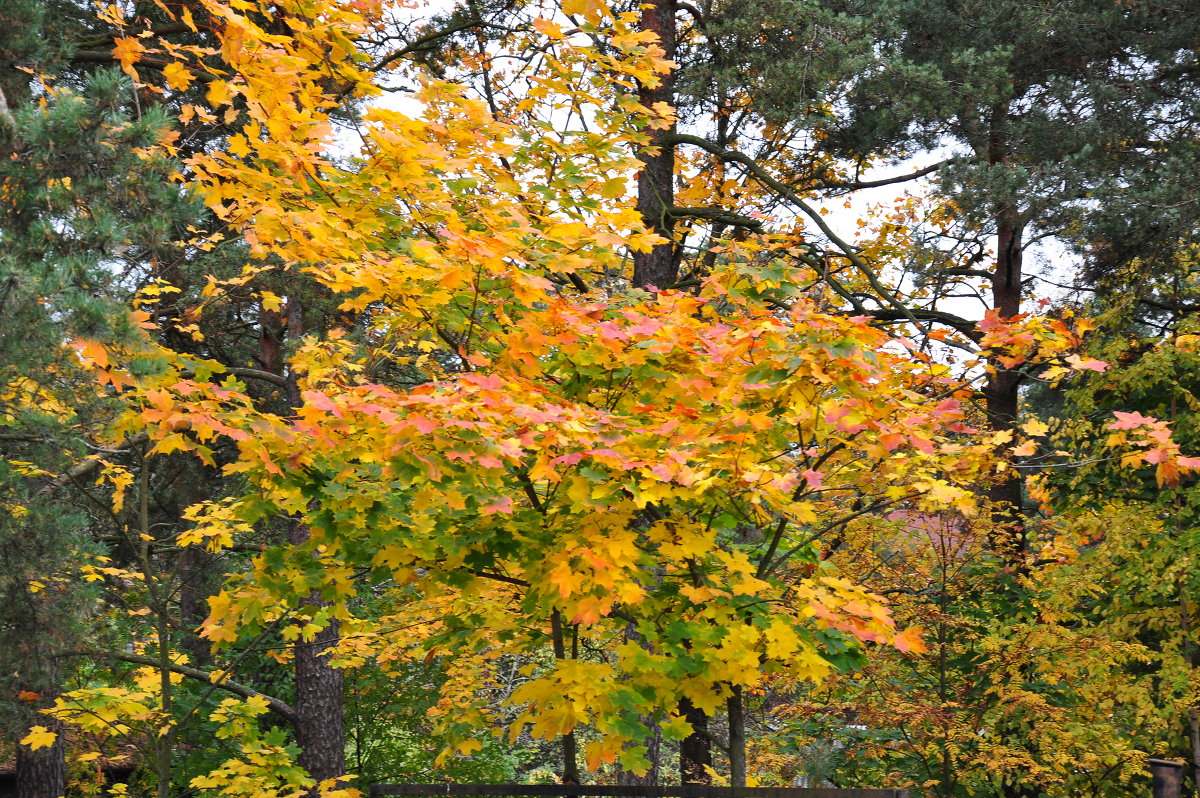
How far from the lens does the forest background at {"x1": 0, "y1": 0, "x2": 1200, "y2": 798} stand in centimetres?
360

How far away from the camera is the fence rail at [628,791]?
391 centimetres

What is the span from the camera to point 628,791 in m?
4.22

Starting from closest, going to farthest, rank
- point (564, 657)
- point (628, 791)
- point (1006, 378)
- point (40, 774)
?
point (628, 791) → point (564, 657) → point (40, 774) → point (1006, 378)

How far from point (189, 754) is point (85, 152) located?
26.0ft

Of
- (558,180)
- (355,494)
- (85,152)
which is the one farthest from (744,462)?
(85,152)

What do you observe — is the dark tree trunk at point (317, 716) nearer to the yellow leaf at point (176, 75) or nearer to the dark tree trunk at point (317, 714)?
the dark tree trunk at point (317, 714)

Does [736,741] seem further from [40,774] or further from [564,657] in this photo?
[40,774]

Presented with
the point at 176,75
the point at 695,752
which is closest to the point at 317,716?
the point at 695,752

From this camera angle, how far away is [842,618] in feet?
11.0

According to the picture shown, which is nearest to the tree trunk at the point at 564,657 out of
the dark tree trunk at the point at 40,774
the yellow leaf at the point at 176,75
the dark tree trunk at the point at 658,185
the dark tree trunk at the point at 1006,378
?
the yellow leaf at the point at 176,75

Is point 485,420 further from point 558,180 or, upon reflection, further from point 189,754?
point 189,754

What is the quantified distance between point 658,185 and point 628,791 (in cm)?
605

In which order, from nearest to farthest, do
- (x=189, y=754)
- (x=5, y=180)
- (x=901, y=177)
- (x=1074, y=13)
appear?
(x=5, y=180)
(x=1074, y=13)
(x=189, y=754)
(x=901, y=177)

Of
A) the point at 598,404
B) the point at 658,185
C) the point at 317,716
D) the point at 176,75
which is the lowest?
the point at 317,716
